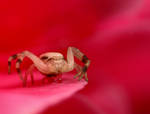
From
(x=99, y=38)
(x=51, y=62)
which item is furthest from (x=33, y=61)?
(x=99, y=38)

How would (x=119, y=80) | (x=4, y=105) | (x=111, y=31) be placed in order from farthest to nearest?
(x=111, y=31) < (x=119, y=80) < (x=4, y=105)

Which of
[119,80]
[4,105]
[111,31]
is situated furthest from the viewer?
[111,31]

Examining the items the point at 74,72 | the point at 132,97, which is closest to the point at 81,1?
the point at 74,72

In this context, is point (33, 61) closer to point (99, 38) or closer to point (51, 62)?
point (51, 62)

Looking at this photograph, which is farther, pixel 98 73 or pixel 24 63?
pixel 24 63

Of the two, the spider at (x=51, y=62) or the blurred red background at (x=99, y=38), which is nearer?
the blurred red background at (x=99, y=38)

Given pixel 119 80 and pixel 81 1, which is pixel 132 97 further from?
pixel 81 1

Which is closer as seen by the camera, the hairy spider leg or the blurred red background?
the blurred red background

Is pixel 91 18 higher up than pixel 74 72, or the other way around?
pixel 91 18
